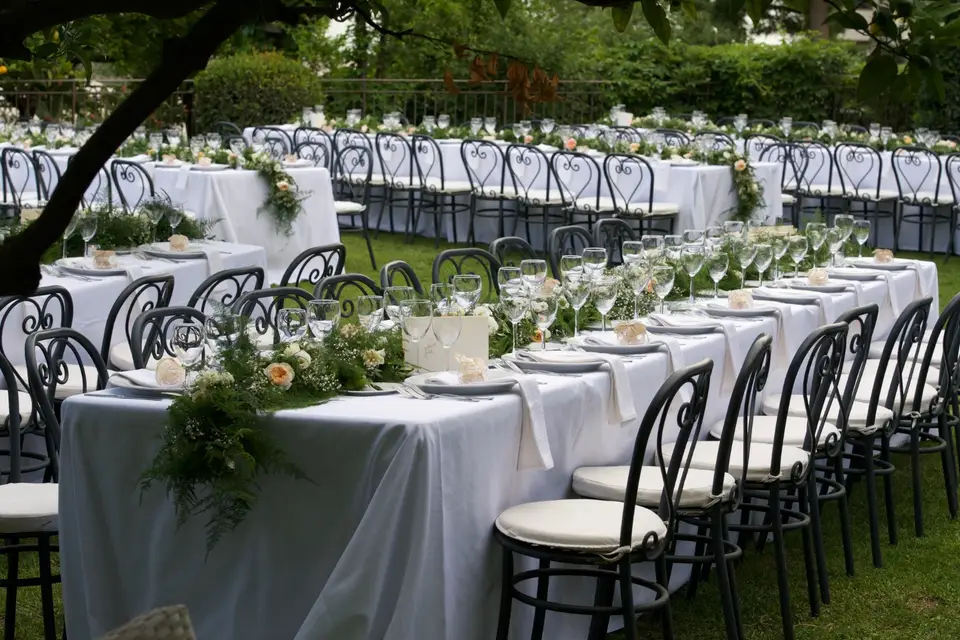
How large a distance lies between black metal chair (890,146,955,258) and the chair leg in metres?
8.67

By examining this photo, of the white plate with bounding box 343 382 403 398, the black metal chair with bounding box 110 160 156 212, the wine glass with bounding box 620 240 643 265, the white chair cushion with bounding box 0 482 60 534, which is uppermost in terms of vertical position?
the black metal chair with bounding box 110 160 156 212

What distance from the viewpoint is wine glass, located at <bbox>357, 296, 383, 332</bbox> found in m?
3.78

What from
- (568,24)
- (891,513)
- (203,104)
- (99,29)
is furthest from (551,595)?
(568,24)

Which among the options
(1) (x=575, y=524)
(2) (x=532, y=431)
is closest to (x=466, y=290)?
(2) (x=532, y=431)

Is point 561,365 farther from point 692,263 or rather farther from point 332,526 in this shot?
point 692,263

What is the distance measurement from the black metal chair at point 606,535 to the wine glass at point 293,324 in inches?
29.8

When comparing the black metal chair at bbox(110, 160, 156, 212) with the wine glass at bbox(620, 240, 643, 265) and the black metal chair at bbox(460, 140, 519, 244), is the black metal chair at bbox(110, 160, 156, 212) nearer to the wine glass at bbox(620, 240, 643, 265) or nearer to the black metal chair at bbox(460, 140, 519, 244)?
the black metal chair at bbox(460, 140, 519, 244)

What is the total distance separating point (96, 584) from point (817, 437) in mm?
2097

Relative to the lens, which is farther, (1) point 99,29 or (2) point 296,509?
(2) point 296,509

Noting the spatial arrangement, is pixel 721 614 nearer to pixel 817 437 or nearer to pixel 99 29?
pixel 817 437

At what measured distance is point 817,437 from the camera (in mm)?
3988

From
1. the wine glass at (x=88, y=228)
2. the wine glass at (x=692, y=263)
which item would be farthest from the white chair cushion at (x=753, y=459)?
the wine glass at (x=88, y=228)

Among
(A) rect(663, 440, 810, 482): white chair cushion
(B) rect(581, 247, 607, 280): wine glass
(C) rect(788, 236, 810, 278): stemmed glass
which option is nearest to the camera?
(A) rect(663, 440, 810, 482): white chair cushion

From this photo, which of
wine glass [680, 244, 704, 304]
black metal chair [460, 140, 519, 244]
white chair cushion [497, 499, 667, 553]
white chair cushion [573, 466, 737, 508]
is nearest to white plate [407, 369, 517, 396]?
white chair cushion [497, 499, 667, 553]
